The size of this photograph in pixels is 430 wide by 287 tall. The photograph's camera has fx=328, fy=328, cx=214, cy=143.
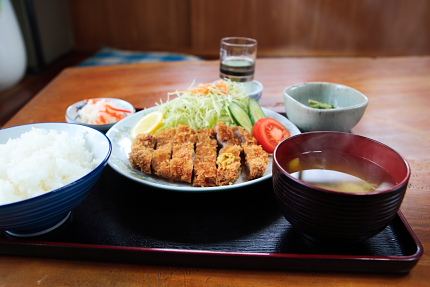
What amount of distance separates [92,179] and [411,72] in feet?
Answer: 8.44

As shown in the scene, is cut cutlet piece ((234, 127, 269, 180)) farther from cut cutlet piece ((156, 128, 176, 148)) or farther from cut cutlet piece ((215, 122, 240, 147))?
cut cutlet piece ((156, 128, 176, 148))

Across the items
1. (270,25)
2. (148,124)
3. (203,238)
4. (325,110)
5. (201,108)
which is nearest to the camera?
(203,238)

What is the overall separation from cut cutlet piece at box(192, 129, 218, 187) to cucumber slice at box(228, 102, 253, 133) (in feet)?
0.60

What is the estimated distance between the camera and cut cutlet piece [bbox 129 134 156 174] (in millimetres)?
1295

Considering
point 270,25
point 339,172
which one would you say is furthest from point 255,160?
point 270,25

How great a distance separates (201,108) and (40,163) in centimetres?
100

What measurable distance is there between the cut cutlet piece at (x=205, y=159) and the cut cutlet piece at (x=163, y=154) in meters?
0.11

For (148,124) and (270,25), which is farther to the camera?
(270,25)

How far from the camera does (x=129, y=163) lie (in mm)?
1364

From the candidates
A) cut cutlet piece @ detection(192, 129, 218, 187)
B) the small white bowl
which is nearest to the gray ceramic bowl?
cut cutlet piece @ detection(192, 129, 218, 187)

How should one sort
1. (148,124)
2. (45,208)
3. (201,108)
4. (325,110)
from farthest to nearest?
1. (201,108)
2. (148,124)
3. (325,110)
4. (45,208)

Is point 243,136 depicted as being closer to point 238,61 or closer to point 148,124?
point 148,124

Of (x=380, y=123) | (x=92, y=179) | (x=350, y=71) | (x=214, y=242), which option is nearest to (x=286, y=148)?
(x=214, y=242)

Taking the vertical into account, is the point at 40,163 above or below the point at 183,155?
above
